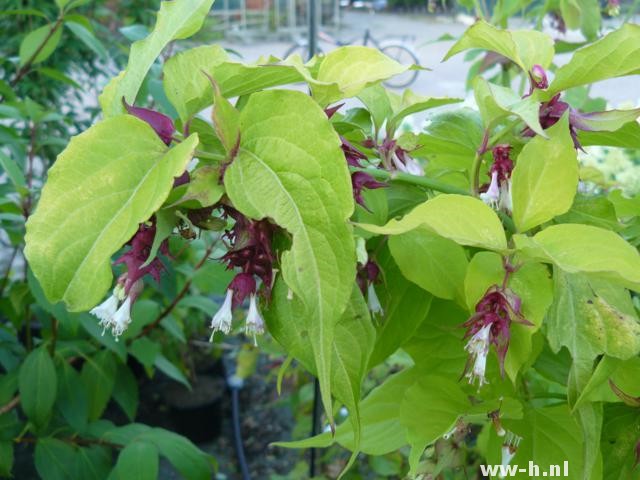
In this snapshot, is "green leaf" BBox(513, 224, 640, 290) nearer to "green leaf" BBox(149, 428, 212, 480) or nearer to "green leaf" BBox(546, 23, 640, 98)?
"green leaf" BBox(546, 23, 640, 98)

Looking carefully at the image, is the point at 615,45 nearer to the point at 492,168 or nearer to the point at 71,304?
the point at 492,168

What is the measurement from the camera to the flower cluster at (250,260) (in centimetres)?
36

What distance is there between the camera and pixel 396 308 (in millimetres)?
468

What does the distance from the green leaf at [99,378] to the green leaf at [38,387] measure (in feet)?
0.36

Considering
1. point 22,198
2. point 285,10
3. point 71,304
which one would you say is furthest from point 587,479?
point 285,10

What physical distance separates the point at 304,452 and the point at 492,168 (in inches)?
53.1

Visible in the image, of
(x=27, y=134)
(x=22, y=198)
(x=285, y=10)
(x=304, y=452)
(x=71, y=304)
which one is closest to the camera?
(x=71, y=304)

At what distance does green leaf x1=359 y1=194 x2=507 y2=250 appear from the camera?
0.34m

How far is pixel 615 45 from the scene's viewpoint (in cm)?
40

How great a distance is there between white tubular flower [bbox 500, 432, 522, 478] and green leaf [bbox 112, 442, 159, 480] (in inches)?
21.7

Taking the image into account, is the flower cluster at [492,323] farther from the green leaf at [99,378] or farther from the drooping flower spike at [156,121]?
the green leaf at [99,378]

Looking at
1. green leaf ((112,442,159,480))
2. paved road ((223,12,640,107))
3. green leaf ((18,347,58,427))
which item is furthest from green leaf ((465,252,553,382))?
paved road ((223,12,640,107))

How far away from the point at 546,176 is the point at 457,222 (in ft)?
0.24

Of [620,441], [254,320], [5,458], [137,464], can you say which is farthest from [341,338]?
[5,458]
